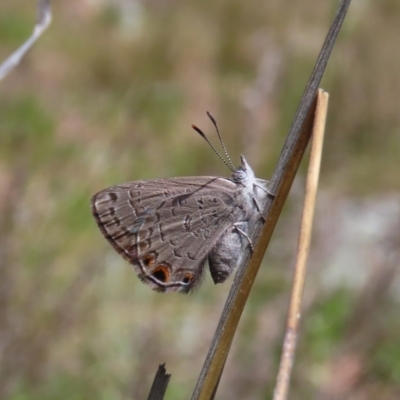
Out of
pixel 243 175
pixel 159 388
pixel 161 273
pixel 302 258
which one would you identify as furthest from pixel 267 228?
pixel 243 175

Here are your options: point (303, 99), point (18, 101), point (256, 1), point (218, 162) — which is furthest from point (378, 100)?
point (303, 99)

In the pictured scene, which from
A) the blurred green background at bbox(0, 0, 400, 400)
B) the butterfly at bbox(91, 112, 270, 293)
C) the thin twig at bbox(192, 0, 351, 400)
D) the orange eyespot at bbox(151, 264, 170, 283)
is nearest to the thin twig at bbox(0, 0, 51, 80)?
the butterfly at bbox(91, 112, 270, 293)


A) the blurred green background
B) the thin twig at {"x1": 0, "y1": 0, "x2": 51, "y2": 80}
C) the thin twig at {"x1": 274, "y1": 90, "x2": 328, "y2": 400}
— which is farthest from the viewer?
the blurred green background

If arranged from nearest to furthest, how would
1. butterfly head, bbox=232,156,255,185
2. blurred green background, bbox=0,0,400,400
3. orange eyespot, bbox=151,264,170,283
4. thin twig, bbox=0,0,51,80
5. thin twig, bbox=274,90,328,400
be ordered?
thin twig, bbox=274,90,328,400, thin twig, bbox=0,0,51,80, orange eyespot, bbox=151,264,170,283, butterfly head, bbox=232,156,255,185, blurred green background, bbox=0,0,400,400

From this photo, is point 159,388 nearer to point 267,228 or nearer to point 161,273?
point 267,228

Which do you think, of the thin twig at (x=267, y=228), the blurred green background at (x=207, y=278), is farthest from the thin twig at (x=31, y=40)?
the blurred green background at (x=207, y=278)

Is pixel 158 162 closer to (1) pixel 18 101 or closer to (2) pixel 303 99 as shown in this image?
(1) pixel 18 101

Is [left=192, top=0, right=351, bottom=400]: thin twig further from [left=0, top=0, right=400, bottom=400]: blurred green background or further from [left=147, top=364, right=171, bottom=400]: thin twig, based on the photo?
[left=0, top=0, right=400, bottom=400]: blurred green background
